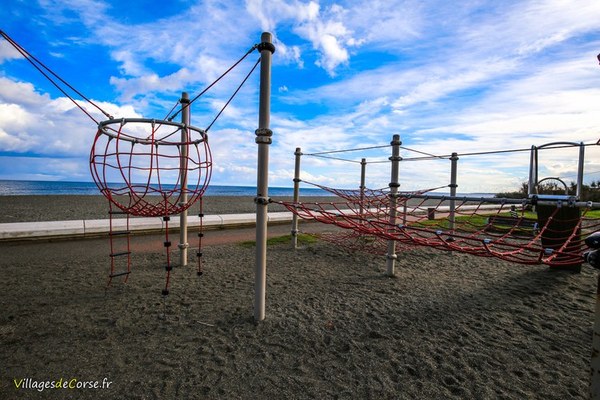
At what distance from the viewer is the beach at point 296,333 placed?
1.95 meters

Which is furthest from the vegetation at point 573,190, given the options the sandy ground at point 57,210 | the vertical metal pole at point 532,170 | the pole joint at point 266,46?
the sandy ground at point 57,210

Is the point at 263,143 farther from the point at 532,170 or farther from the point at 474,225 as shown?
the point at 532,170

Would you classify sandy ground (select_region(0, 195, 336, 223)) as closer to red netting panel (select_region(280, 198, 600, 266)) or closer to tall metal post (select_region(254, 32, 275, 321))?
red netting panel (select_region(280, 198, 600, 266))

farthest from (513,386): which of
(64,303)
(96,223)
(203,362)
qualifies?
(96,223)

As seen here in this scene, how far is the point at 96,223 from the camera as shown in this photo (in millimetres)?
6543

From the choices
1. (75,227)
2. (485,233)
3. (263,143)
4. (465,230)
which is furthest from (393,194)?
(75,227)

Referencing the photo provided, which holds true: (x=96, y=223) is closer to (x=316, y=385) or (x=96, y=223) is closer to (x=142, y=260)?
(x=142, y=260)

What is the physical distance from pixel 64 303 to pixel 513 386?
4020 millimetres

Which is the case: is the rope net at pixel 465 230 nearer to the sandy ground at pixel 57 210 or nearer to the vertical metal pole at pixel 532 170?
the vertical metal pole at pixel 532 170

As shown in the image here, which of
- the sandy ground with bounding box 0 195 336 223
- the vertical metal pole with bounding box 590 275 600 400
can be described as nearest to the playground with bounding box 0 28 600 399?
the vertical metal pole with bounding box 590 275 600 400

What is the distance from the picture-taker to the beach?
195 cm

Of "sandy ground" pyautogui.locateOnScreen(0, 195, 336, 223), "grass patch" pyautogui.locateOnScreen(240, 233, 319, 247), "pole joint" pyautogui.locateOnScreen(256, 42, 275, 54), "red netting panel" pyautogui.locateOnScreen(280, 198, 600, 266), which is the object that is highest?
"pole joint" pyautogui.locateOnScreen(256, 42, 275, 54)

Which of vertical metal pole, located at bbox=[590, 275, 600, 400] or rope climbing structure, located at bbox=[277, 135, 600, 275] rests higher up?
rope climbing structure, located at bbox=[277, 135, 600, 275]

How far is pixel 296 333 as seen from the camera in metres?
2.59
